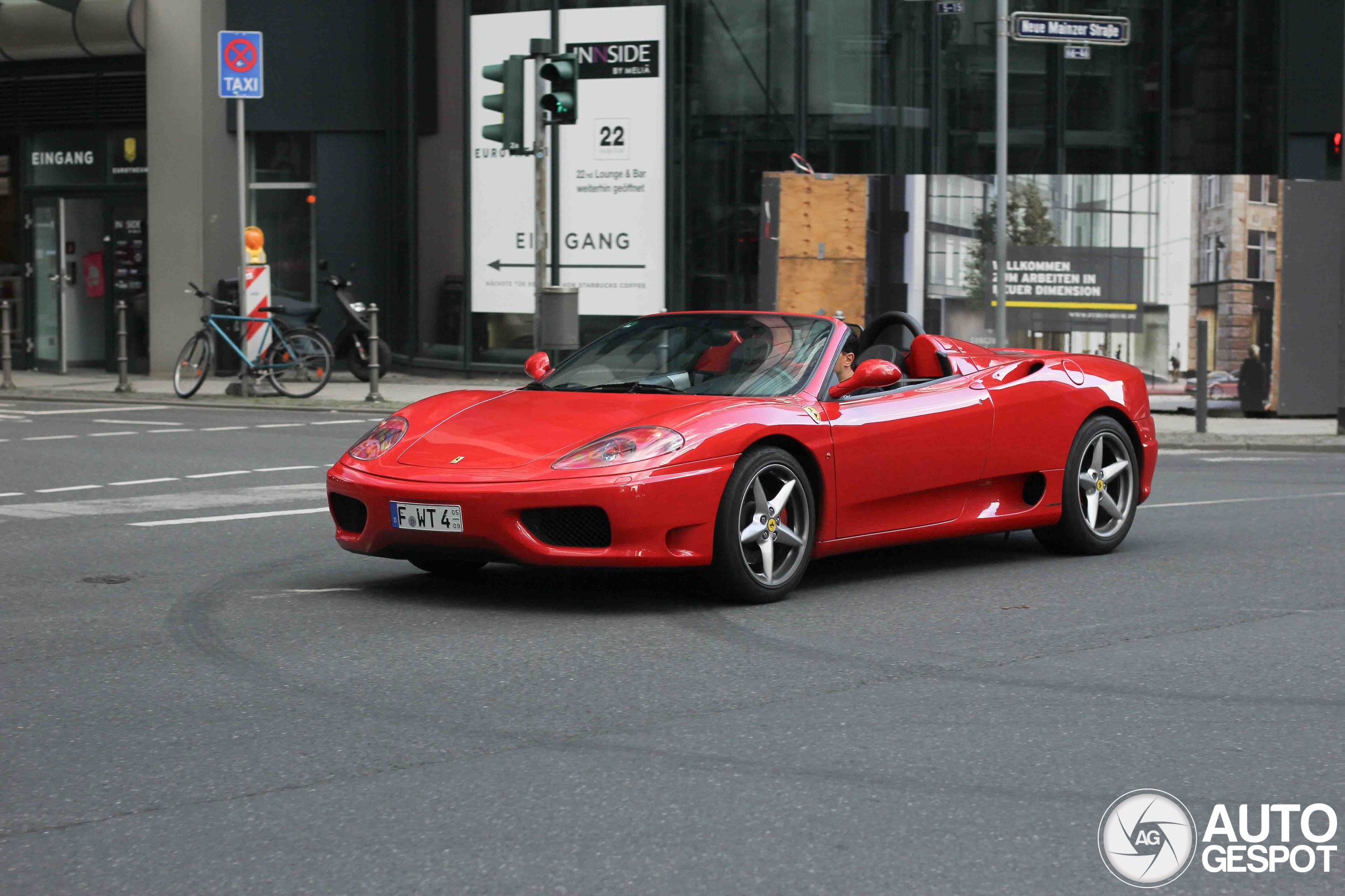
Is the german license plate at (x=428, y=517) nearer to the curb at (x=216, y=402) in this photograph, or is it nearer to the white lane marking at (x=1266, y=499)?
the white lane marking at (x=1266, y=499)

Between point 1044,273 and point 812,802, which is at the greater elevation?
point 1044,273

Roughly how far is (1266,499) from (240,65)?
13.1 metres

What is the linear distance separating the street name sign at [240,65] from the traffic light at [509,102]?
15.7 feet

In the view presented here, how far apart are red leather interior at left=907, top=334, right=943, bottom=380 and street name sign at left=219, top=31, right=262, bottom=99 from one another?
1346 centimetres

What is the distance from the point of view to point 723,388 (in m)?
7.73

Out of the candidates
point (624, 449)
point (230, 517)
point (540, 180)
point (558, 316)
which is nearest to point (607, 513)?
point (624, 449)

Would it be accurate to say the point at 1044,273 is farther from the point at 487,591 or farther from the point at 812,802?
the point at 812,802

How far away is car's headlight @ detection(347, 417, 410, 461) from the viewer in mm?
7504

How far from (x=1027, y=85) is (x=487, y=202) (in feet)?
23.0

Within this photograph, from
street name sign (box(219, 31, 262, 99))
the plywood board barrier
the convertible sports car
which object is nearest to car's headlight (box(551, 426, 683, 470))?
the convertible sports car

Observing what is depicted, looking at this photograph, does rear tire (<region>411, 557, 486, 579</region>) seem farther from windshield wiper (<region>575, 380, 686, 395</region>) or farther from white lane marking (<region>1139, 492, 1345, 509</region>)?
white lane marking (<region>1139, 492, 1345, 509</region>)

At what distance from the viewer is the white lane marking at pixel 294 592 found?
7.42m

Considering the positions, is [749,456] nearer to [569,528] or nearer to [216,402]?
[569,528]

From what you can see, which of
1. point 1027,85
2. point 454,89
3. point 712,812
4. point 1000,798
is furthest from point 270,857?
point 454,89
